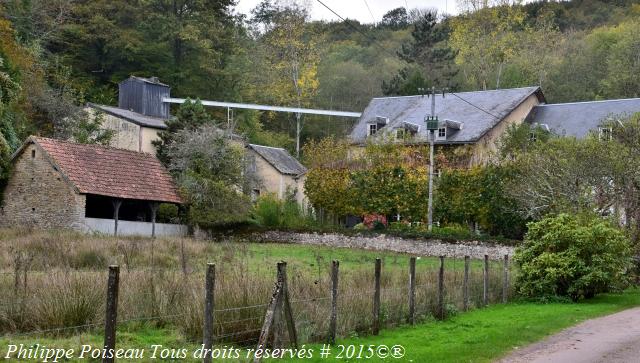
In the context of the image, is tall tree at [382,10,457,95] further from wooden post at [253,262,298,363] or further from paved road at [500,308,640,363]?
wooden post at [253,262,298,363]

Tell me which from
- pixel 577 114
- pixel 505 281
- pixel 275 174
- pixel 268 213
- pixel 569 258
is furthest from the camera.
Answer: pixel 275 174

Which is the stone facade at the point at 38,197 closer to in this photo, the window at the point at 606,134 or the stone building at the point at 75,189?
the stone building at the point at 75,189

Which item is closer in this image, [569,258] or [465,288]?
[465,288]

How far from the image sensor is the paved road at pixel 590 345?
12406 millimetres

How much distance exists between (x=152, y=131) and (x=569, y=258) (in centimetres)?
3436

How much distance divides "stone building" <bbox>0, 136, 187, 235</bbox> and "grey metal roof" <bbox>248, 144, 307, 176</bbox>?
44.4 feet

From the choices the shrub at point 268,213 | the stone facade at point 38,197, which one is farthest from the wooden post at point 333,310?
the shrub at point 268,213

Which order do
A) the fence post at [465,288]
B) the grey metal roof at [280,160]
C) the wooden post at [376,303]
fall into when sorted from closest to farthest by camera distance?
the wooden post at [376,303]
the fence post at [465,288]
the grey metal roof at [280,160]

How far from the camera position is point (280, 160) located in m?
54.5

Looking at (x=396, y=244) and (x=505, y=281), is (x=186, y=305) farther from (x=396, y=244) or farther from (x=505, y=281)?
(x=396, y=244)

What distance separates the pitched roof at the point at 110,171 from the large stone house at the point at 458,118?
1273 centimetres

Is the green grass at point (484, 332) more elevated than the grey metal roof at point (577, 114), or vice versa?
the grey metal roof at point (577, 114)

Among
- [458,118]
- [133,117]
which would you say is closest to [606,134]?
[458,118]

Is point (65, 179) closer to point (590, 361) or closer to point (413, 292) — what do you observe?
point (413, 292)
